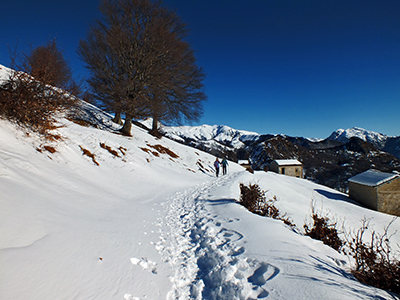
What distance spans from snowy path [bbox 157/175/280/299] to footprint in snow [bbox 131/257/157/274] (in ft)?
0.77

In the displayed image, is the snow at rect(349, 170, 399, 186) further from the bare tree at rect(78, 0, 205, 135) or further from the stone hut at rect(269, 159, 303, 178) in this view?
the bare tree at rect(78, 0, 205, 135)

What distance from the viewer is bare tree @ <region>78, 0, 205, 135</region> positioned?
1073cm

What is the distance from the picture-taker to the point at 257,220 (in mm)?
3809

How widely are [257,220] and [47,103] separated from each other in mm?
6676

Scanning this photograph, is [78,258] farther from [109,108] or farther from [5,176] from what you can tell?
[109,108]

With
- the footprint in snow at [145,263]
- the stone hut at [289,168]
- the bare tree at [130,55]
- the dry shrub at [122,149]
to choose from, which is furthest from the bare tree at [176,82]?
the stone hut at [289,168]

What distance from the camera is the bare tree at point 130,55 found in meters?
10.7

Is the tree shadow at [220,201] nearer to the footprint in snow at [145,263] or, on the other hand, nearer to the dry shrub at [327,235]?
the dry shrub at [327,235]

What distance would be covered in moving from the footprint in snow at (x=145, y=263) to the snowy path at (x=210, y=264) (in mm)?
234

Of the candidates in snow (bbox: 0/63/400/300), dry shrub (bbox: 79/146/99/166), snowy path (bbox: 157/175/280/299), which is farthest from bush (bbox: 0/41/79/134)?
snowy path (bbox: 157/175/280/299)

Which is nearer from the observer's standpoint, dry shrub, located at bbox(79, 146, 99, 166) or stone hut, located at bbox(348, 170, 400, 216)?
dry shrub, located at bbox(79, 146, 99, 166)

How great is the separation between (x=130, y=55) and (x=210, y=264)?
1236 centimetres

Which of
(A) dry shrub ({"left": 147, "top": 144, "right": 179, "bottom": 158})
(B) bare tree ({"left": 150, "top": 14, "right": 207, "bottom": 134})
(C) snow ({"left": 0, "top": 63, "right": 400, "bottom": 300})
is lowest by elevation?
(C) snow ({"left": 0, "top": 63, "right": 400, "bottom": 300})

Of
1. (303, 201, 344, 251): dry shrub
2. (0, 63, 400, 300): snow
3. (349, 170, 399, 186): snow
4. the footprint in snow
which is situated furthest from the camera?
(349, 170, 399, 186): snow
